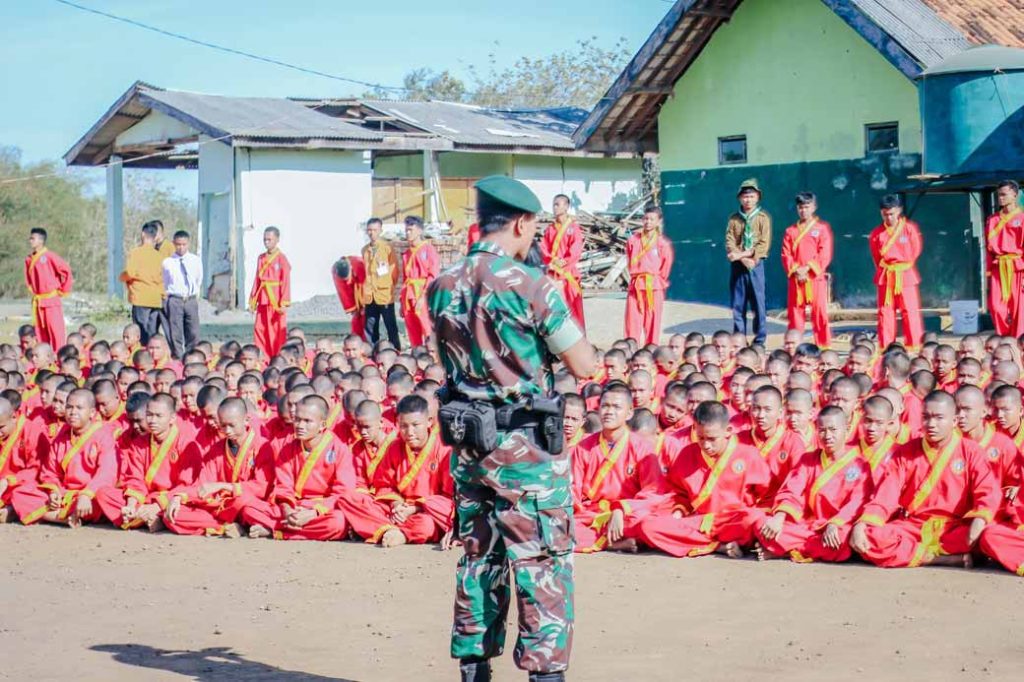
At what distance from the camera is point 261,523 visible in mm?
8180

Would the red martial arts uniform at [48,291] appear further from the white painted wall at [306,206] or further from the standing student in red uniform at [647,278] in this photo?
the white painted wall at [306,206]

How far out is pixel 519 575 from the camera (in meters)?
4.43

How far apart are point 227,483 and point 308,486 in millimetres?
587

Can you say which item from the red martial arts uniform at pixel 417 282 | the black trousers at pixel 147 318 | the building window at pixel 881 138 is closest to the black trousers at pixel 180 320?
the black trousers at pixel 147 318

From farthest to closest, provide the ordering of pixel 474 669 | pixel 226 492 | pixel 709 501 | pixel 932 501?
1. pixel 226 492
2. pixel 709 501
3. pixel 932 501
4. pixel 474 669

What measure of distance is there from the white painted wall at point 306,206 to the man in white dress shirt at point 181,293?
8011 millimetres

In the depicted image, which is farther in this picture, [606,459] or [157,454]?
[157,454]

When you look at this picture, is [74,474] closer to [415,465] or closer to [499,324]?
[415,465]

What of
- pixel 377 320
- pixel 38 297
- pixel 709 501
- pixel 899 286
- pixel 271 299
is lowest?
pixel 709 501

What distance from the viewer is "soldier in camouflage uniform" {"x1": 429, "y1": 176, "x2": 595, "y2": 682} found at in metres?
4.40

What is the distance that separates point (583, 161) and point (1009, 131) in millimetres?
13447

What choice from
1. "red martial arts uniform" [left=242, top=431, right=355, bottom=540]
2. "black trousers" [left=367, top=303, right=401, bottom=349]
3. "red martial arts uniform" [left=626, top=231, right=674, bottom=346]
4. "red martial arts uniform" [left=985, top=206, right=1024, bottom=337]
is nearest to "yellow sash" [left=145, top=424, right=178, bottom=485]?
"red martial arts uniform" [left=242, top=431, right=355, bottom=540]

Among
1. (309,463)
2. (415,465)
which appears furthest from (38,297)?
(415,465)

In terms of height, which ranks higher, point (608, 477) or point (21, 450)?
point (21, 450)
